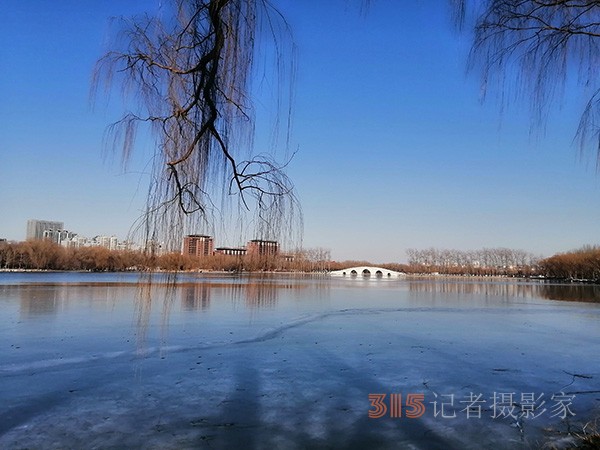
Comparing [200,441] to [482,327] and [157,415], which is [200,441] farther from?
[482,327]

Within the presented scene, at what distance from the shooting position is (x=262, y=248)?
13.1 ft

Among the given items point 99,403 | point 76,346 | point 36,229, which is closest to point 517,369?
point 99,403

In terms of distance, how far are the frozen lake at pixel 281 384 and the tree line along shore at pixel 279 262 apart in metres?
0.44

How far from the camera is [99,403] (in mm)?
5402

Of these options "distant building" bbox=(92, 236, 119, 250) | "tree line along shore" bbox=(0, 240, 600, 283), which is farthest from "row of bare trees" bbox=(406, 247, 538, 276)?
"distant building" bbox=(92, 236, 119, 250)

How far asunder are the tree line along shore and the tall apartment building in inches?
3.1

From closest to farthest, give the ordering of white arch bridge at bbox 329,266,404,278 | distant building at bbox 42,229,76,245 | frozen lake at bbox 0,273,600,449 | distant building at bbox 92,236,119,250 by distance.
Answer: frozen lake at bbox 0,273,600,449
distant building at bbox 92,236,119,250
white arch bridge at bbox 329,266,404,278
distant building at bbox 42,229,76,245

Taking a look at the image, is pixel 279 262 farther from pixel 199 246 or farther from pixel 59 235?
pixel 59 235

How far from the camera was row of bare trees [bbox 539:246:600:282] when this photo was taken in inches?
2832

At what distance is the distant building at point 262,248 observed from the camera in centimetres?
387

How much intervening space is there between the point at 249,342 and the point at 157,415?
15.7ft

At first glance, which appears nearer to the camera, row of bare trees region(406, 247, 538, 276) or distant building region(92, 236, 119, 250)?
distant building region(92, 236, 119, 250)

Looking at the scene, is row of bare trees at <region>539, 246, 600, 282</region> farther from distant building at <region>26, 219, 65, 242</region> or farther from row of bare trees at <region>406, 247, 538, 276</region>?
distant building at <region>26, 219, 65, 242</region>

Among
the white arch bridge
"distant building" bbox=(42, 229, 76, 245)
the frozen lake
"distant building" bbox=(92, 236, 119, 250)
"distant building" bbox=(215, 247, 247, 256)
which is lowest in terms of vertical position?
the frozen lake
